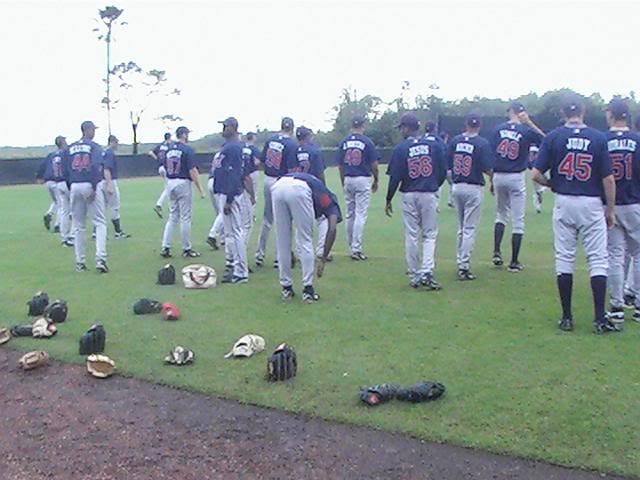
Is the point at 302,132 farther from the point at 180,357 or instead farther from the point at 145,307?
the point at 180,357

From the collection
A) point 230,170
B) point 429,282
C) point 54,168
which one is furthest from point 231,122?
point 54,168

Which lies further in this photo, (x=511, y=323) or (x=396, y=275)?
(x=396, y=275)

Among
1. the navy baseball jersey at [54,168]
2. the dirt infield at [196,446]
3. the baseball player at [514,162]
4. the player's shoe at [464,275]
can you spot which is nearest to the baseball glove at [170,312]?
the dirt infield at [196,446]

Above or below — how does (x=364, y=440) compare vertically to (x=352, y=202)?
below

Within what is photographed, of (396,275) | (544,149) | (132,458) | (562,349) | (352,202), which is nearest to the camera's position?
(132,458)

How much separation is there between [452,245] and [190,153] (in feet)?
16.5

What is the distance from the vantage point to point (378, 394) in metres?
6.02

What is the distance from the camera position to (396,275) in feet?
37.2

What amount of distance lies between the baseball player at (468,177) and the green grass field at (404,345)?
1.63 feet

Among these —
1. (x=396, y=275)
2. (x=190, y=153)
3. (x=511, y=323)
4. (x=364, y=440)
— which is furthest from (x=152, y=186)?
(x=364, y=440)

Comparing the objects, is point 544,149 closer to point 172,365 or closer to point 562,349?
point 562,349

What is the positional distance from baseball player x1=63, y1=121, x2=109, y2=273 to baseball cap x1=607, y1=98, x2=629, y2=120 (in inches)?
297

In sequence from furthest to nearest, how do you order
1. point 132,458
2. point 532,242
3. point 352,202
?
point 532,242
point 352,202
point 132,458

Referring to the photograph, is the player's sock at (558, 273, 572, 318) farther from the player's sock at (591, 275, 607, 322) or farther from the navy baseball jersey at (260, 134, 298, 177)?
the navy baseball jersey at (260, 134, 298, 177)
